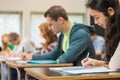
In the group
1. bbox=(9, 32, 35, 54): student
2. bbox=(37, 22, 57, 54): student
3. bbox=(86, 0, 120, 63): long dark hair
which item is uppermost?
bbox=(86, 0, 120, 63): long dark hair

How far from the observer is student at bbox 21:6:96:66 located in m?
2.56

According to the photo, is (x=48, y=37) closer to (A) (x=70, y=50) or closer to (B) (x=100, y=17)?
(A) (x=70, y=50)

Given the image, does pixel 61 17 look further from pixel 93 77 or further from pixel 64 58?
pixel 93 77

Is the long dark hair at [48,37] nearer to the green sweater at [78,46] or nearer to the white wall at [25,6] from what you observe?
the green sweater at [78,46]

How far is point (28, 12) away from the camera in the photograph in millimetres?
7246

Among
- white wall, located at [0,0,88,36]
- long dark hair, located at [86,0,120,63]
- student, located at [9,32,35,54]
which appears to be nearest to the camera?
long dark hair, located at [86,0,120,63]

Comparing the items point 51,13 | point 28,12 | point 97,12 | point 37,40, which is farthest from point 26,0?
point 97,12

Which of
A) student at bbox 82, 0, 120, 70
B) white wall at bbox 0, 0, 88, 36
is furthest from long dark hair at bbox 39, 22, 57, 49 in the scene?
white wall at bbox 0, 0, 88, 36

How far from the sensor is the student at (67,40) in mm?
2564

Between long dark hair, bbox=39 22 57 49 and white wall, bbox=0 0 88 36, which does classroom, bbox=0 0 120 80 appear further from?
white wall, bbox=0 0 88 36

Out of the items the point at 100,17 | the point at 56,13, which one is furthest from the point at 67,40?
the point at 100,17

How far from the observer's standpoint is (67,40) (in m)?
2.86

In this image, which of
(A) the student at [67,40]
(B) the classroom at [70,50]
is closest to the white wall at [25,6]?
(B) the classroom at [70,50]

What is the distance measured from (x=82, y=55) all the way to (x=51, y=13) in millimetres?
528
